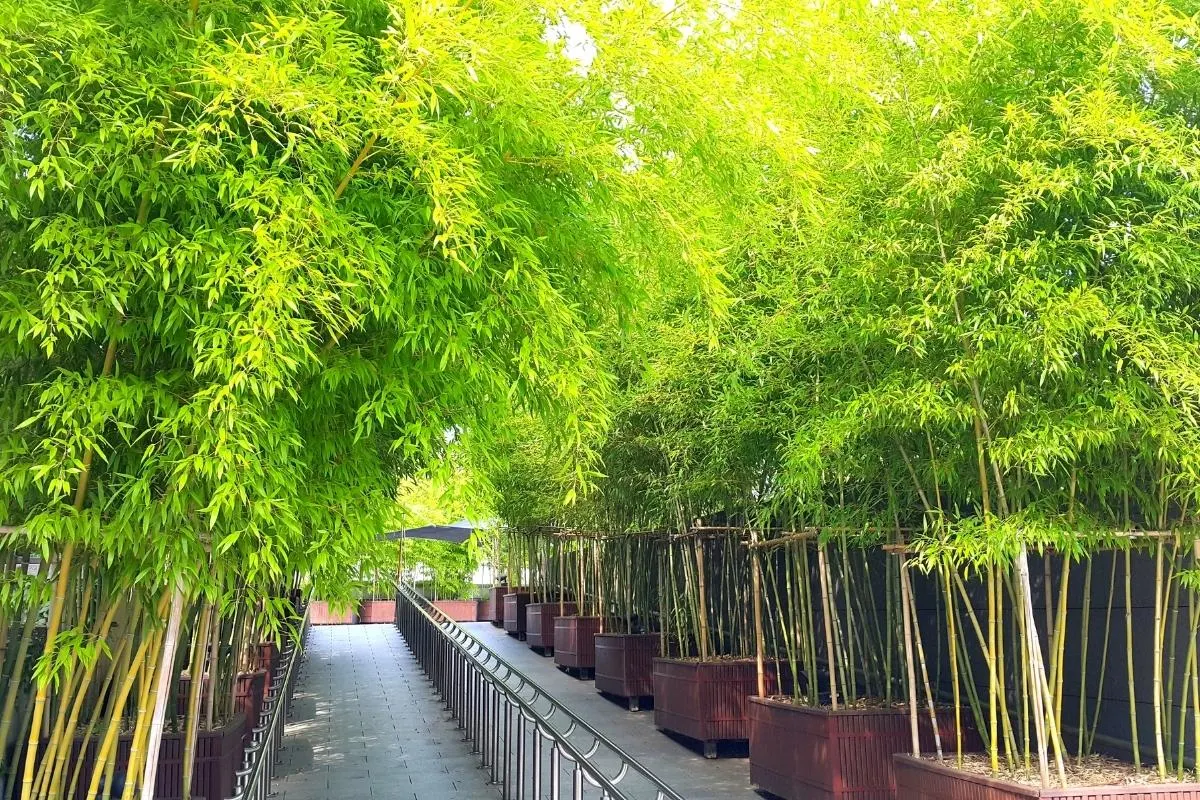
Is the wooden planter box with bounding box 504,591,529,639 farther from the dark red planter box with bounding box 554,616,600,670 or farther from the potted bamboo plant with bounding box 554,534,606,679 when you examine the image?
the dark red planter box with bounding box 554,616,600,670

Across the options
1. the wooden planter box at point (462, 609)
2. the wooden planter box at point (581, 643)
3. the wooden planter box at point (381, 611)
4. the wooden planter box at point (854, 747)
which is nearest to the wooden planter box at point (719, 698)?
the wooden planter box at point (854, 747)

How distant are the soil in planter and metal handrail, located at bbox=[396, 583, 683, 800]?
1.31 meters

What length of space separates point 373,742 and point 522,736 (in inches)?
110

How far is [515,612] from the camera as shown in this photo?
16.1 meters

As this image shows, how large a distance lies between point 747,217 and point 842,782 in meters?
2.70

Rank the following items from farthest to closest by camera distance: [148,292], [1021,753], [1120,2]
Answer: [1021,753]
[1120,2]
[148,292]

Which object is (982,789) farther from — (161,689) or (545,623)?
(545,623)

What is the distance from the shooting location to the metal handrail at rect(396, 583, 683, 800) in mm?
3484

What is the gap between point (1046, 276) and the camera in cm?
345

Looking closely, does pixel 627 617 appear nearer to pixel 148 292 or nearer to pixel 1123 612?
pixel 1123 612

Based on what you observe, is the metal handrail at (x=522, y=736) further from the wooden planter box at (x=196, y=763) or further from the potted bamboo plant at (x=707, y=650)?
the wooden planter box at (x=196, y=763)

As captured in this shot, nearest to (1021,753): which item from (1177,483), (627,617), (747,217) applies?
(1177,483)

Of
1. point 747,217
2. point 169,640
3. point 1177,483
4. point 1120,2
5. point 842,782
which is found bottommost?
point 842,782

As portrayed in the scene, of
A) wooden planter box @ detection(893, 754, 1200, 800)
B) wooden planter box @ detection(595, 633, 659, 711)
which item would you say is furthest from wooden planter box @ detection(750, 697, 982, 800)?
wooden planter box @ detection(595, 633, 659, 711)
